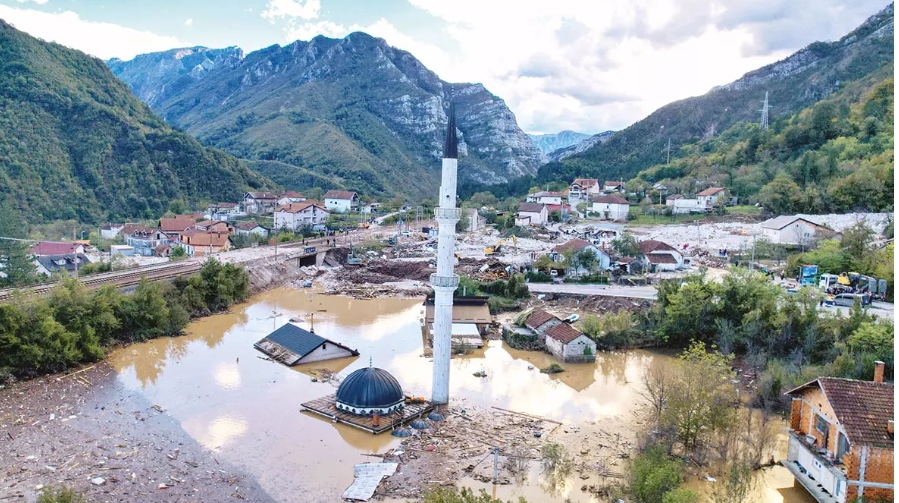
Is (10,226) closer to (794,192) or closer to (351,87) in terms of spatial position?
(794,192)

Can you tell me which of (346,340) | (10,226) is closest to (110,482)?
(346,340)

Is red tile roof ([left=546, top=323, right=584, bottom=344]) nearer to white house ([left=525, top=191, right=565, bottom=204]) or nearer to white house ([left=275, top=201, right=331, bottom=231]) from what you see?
white house ([left=275, top=201, right=331, bottom=231])

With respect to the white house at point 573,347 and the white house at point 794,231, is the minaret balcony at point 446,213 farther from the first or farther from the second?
the white house at point 794,231

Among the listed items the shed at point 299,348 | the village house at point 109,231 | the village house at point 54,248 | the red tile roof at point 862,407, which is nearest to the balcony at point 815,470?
the red tile roof at point 862,407

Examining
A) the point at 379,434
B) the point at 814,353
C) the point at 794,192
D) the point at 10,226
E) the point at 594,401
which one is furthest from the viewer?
the point at 794,192

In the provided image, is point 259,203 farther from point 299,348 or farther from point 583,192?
point 299,348

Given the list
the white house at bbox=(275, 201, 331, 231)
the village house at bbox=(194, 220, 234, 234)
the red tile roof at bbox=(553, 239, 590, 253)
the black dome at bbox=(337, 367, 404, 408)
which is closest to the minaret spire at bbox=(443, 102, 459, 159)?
the black dome at bbox=(337, 367, 404, 408)

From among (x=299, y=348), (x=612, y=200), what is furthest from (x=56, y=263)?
(x=612, y=200)
